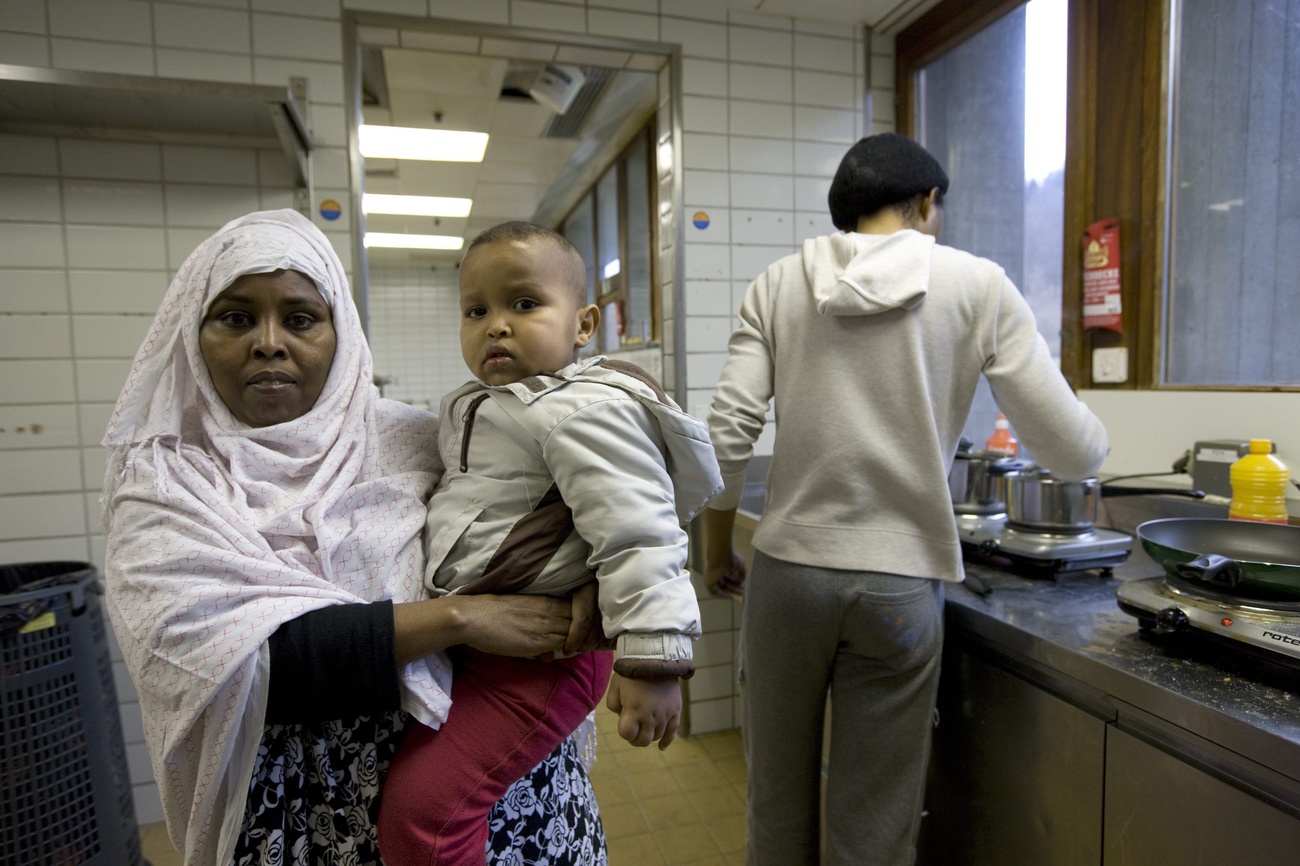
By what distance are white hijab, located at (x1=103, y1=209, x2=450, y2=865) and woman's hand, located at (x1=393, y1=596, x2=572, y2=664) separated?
5 centimetres

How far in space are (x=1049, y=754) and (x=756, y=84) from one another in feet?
7.13

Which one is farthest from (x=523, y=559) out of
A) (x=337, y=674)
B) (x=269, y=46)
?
(x=269, y=46)

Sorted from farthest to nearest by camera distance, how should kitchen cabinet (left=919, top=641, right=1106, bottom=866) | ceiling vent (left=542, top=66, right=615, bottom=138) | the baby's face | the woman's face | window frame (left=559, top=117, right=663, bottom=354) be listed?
window frame (left=559, top=117, right=663, bottom=354) → ceiling vent (left=542, top=66, right=615, bottom=138) → kitchen cabinet (left=919, top=641, right=1106, bottom=866) → the baby's face → the woman's face

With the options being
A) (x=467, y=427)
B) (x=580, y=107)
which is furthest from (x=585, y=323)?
(x=580, y=107)

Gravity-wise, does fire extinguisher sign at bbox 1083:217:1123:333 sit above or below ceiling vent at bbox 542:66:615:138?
below

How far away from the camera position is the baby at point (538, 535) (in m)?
0.79

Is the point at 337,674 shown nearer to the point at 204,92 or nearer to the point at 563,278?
the point at 563,278

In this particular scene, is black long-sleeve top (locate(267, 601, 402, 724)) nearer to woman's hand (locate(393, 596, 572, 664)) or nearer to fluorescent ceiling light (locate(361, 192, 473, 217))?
woman's hand (locate(393, 596, 572, 664))

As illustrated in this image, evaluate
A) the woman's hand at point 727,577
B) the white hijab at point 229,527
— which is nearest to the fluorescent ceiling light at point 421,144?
the woman's hand at point 727,577

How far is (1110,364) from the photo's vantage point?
1884 mm

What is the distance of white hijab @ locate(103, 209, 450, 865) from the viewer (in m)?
0.71

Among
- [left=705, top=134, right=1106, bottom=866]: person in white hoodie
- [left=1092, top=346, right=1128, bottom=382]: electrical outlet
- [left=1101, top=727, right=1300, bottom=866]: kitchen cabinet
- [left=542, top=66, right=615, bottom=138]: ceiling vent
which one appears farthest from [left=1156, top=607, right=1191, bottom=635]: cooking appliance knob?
[left=542, top=66, right=615, bottom=138]: ceiling vent

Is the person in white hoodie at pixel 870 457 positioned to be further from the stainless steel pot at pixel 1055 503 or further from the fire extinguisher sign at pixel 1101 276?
the fire extinguisher sign at pixel 1101 276

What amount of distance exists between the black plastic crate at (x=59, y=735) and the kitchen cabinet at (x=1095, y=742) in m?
1.86
